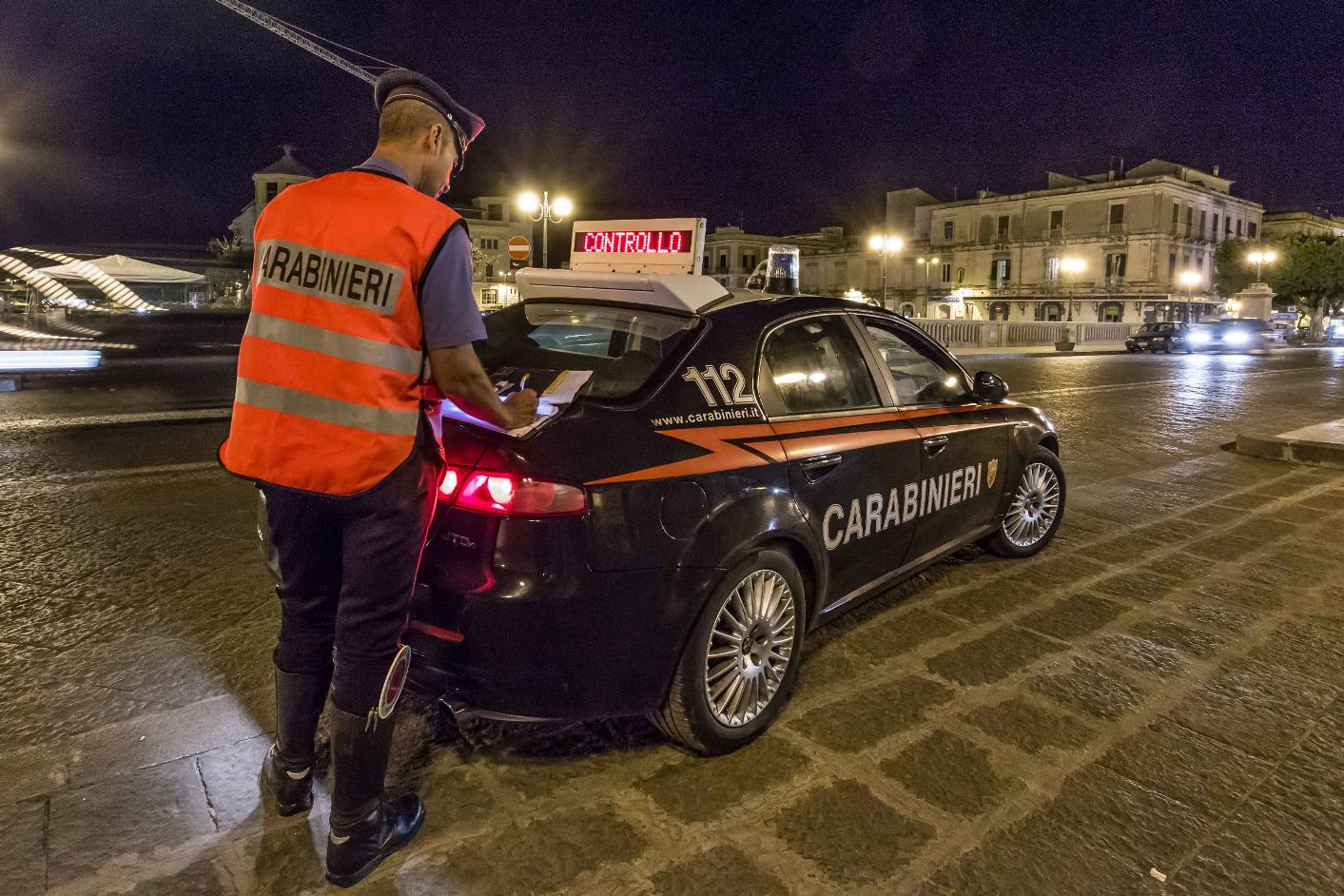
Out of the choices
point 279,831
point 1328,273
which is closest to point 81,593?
point 279,831

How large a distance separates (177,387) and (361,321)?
13720mm

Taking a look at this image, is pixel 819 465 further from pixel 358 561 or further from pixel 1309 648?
pixel 1309 648

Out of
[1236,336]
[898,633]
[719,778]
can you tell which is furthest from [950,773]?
[1236,336]

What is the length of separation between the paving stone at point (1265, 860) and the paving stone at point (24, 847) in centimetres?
280

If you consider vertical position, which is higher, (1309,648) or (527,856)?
(1309,648)

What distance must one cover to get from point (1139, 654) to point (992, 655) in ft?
2.10

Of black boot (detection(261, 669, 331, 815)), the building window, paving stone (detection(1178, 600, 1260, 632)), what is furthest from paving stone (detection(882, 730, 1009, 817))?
the building window

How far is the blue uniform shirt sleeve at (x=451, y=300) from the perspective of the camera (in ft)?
6.48

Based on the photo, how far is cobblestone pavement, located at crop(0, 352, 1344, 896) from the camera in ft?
7.25

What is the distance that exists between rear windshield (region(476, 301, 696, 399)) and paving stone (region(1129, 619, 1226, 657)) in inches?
101

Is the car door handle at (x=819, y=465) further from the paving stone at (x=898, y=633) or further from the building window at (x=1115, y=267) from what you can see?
the building window at (x=1115, y=267)

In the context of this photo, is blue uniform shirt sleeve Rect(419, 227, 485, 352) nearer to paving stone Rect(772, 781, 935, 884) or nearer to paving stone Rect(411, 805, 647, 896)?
paving stone Rect(411, 805, 647, 896)

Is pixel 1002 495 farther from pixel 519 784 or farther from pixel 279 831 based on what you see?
pixel 279 831

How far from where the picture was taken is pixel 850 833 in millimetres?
2357
